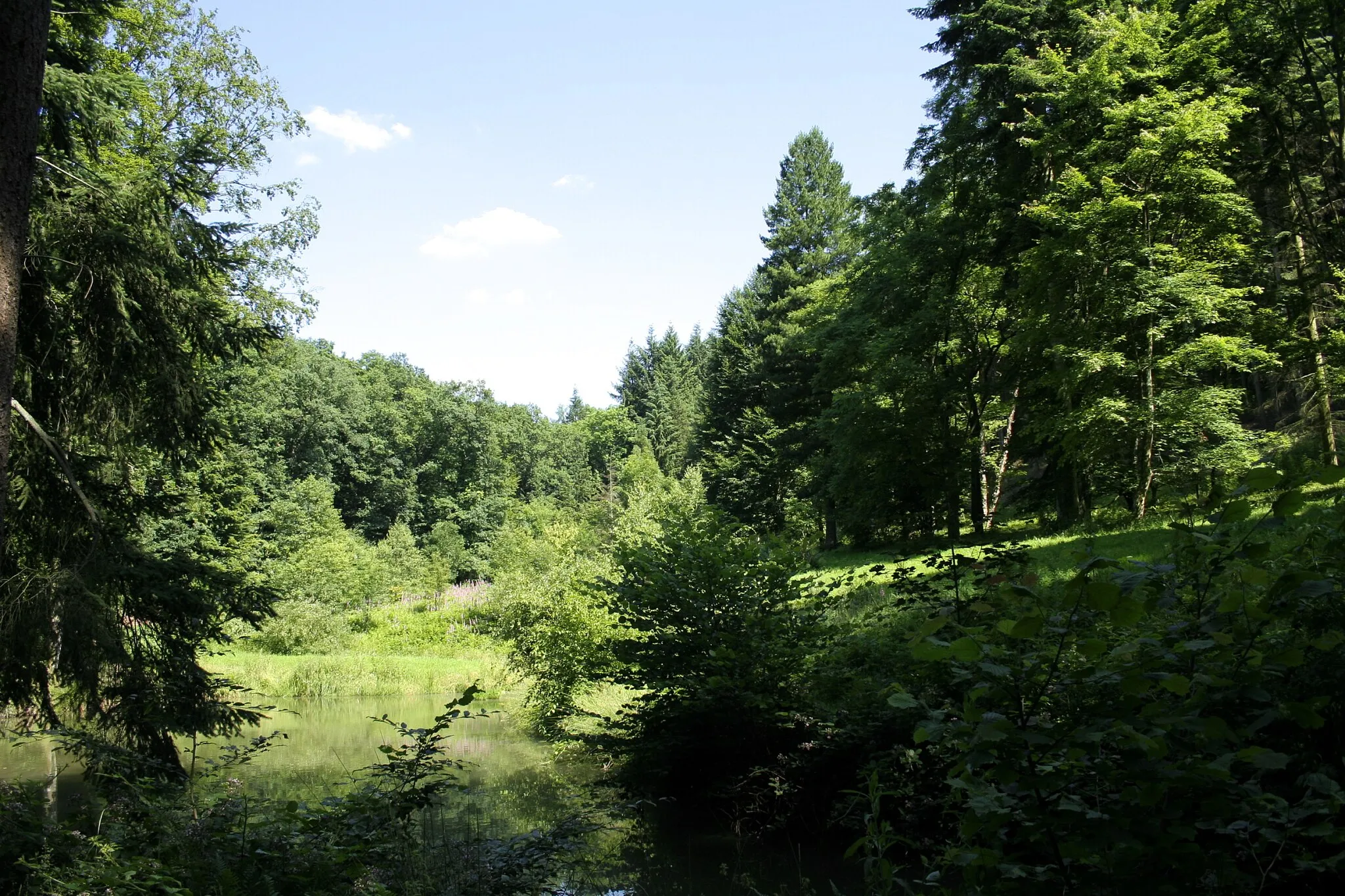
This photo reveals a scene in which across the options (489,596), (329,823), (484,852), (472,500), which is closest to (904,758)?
(484,852)

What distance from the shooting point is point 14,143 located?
15.9ft

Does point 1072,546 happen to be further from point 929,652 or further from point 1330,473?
point 929,652

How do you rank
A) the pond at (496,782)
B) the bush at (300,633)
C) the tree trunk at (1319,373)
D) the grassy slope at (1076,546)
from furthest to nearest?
the bush at (300,633)
the tree trunk at (1319,373)
the grassy slope at (1076,546)
the pond at (496,782)

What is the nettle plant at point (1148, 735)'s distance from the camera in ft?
6.52

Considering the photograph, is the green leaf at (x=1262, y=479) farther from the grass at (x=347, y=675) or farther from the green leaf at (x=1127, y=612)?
the grass at (x=347, y=675)

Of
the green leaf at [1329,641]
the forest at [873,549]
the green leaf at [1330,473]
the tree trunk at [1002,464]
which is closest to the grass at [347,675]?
the forest at [873,549]

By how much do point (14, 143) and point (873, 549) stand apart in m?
24.4

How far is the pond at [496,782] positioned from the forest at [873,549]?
28cm

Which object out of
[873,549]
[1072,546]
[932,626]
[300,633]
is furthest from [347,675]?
[932,626]

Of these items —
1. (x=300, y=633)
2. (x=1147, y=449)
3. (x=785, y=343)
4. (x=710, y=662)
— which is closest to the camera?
(x=710, y=662)

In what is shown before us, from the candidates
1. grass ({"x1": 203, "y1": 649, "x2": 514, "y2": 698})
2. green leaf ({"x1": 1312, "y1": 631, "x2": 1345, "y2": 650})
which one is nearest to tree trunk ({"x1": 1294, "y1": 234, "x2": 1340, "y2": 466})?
green leaf ({"x1": 1312, "y1": 631, "x2": 1345, "y2": 650})

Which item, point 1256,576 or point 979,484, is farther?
point 979,484

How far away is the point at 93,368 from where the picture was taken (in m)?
7.54

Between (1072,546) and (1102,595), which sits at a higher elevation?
(1102,595)
